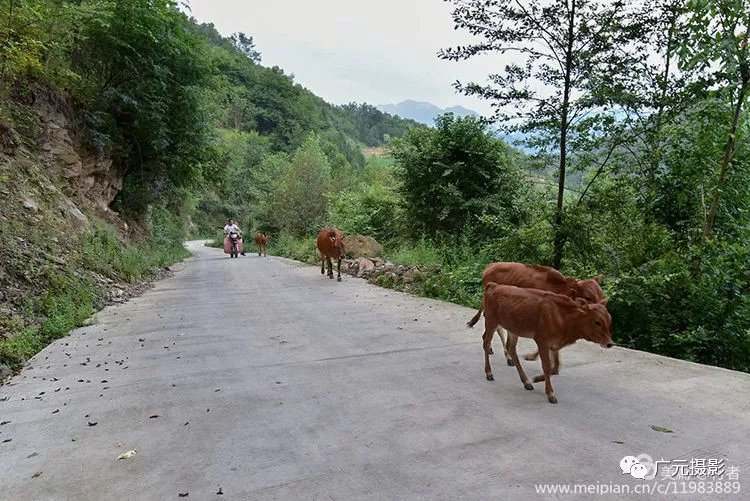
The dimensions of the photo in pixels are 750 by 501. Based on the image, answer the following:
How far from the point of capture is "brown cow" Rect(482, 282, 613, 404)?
3.36m

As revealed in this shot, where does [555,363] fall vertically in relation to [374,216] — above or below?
below

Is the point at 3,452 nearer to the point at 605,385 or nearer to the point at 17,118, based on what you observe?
the point at 605,385

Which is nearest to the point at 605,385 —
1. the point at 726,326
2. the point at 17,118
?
the point at 726,326

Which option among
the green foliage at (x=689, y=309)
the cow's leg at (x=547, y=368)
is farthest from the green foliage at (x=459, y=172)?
the cow's leg at (x=547, y=368)

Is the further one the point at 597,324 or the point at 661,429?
the point at 597,324

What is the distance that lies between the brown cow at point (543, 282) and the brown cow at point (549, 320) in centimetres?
42

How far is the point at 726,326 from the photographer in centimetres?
516

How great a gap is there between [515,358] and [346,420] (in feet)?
5.26

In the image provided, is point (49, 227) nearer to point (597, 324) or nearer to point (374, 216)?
point (597, 324)

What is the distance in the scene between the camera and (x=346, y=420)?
3.24 metres

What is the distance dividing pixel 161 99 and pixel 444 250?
32.4 ft

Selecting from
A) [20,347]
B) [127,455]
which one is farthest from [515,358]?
[20,347]

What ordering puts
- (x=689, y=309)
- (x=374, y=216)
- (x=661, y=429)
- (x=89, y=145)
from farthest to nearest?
(x=374, y=216) → (x=89, y=145) → (x=689, y=309) → (x=661, y=429)

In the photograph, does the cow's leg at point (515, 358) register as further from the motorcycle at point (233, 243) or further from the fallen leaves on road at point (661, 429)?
the motorcycle at point (233, 243)
